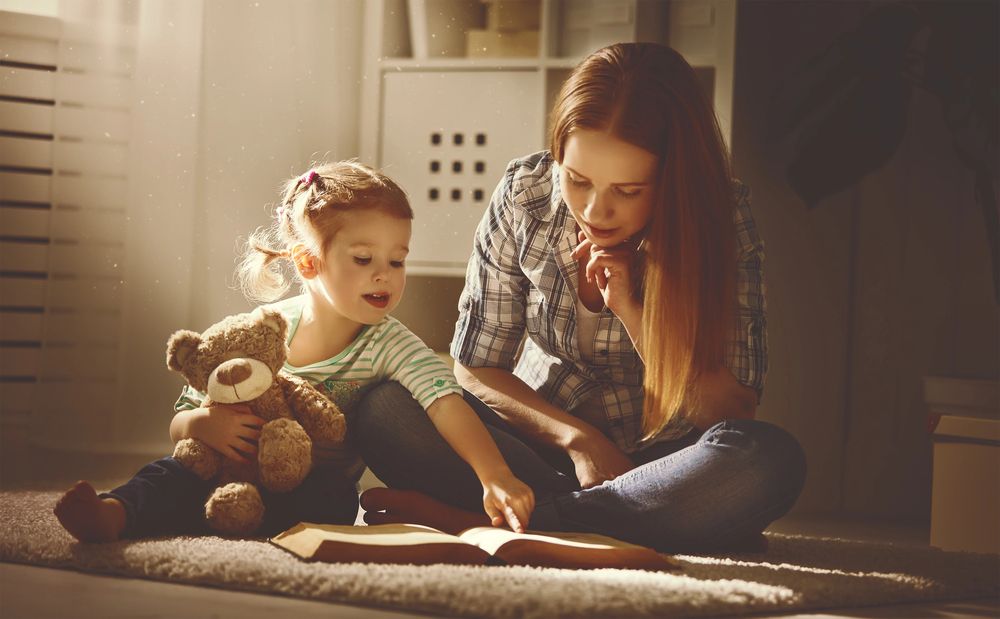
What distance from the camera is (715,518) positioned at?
44.6 inches

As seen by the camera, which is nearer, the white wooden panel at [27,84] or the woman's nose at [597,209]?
the woman's nose at [597,209]

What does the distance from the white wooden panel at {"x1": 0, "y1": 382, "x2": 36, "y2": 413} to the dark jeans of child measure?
0.88m

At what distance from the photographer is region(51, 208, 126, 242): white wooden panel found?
1.90m

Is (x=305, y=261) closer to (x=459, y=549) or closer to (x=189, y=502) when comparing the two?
(x=189, y=502)

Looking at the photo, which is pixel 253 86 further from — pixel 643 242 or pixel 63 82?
pixel 643 242

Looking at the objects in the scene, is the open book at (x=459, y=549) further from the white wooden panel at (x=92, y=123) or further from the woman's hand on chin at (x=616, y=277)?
the white wooden panel at (x=92, y=123)

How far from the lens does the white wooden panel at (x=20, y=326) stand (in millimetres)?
1900

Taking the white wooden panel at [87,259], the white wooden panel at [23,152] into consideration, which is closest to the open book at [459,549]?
the white wooden panel at [87,259]

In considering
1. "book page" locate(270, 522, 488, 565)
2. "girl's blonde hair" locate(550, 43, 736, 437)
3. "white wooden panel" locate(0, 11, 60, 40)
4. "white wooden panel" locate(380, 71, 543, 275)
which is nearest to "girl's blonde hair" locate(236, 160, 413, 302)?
"girl's blonde hair" locate(550, 43, 736, 437)

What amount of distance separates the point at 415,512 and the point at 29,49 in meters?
1.23

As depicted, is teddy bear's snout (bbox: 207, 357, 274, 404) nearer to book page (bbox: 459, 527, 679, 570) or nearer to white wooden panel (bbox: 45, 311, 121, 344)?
book page (bbox: 459, 527, 679, 570)

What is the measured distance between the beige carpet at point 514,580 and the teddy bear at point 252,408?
0.06m

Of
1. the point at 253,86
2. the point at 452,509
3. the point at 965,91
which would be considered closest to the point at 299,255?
the point at 452,509

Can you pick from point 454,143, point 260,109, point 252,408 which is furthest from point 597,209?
point 260,109
